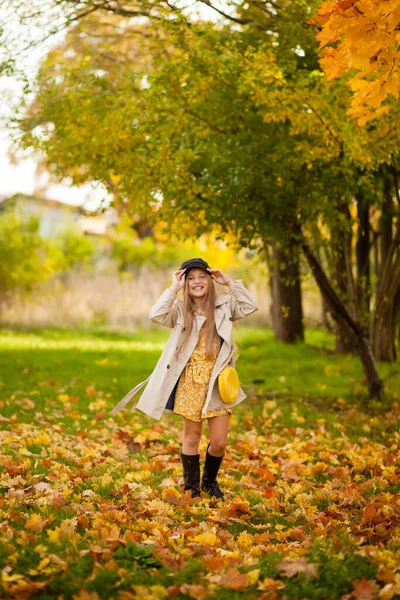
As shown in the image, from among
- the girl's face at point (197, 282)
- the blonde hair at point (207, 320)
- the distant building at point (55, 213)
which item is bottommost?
the blonde hair at point (207, 320)

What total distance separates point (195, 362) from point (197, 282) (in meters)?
0.53

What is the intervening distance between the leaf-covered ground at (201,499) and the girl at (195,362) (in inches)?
13.6

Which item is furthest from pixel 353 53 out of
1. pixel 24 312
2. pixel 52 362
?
pixel 24 312

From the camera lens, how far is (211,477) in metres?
5.21

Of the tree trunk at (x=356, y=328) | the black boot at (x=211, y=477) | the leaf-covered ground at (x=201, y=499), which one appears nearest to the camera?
the leaf-covered ground at (x=201, y=499)

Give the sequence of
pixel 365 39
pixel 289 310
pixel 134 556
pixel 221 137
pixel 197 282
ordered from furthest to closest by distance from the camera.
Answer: pixel 289 310, pixel 221 137, pixel 197 282, pixel 365 39, pixel 134 556

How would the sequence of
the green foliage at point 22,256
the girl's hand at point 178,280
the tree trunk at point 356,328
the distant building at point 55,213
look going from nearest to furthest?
1. the girl's hand at point 178,280
2. the tree trunk at point 356,328
3. the green foliage at point 22,256
4. the distant building at point 55,213

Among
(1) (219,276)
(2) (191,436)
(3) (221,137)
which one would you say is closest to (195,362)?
(2) (191,436)

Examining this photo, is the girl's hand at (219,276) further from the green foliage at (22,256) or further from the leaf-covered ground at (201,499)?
the green foliage at (22,256)

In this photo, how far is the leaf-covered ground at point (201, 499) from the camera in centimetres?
337

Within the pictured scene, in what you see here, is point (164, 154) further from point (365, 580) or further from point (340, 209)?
point (365, 580)

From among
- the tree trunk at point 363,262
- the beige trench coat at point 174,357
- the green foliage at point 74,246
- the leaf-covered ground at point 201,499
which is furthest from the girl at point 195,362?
the green foliage at point 74,246

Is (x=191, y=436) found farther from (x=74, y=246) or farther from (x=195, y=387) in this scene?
(x=74, y=246)

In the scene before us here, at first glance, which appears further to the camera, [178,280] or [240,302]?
[240,302]
